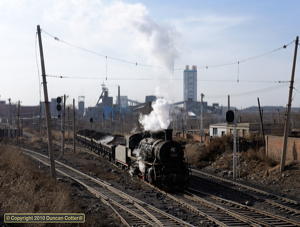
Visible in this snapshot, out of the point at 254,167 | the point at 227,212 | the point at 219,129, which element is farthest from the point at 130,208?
the point at 219,129

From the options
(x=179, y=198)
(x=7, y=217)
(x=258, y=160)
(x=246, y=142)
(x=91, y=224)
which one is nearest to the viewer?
(x=7, y=217)

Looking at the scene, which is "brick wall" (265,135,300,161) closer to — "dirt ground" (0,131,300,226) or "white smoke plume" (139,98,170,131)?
Result: "dirt ground" (0,131,300,226)

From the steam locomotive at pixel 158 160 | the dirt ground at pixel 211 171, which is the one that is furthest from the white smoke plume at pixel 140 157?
the dirt ground at pixel 211 171

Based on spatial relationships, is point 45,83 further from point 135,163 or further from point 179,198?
point 179,198

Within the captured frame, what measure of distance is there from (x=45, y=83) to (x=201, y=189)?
10.7 metres

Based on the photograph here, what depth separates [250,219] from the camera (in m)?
11.1

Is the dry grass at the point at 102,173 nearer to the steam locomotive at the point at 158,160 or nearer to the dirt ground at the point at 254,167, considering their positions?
the steam locomotive at the point at 158,160

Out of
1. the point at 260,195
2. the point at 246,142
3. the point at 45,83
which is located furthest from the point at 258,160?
the point at 45,83

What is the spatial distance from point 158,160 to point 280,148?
10.6 meters

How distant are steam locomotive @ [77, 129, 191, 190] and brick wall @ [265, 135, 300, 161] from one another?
333 inches

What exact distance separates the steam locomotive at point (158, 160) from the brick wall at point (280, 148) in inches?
333

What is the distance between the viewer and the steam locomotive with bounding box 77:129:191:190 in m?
16.4

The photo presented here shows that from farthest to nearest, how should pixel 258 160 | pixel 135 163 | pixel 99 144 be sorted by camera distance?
pixel 99 144 < pixel 258 160 < pixel 135 163

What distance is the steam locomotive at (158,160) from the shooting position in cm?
1644
